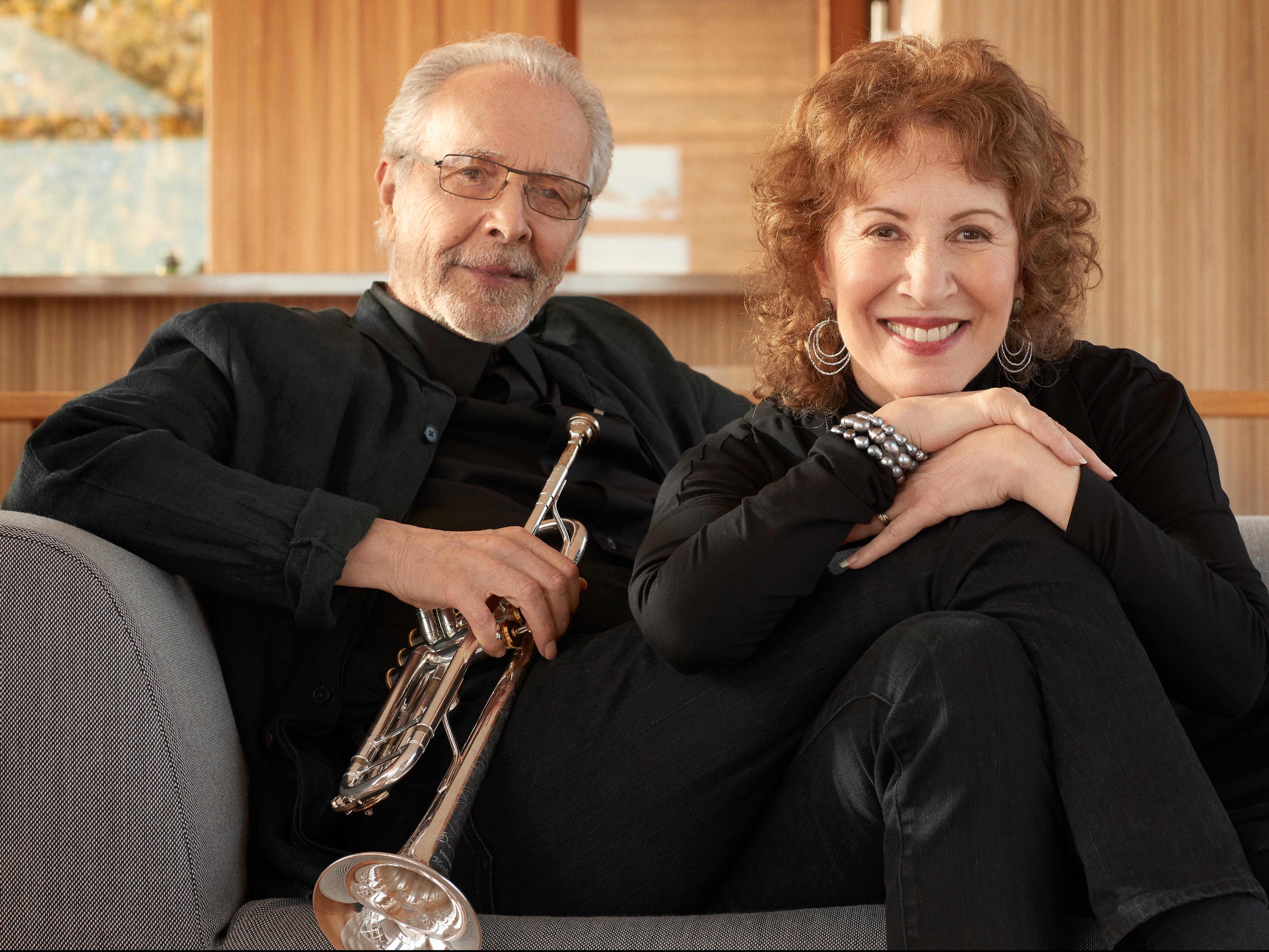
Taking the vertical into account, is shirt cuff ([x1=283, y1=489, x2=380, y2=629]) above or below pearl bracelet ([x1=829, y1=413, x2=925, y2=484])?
below

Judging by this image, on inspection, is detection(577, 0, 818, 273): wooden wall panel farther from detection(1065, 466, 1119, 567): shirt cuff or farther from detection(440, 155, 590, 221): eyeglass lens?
detection(1065, 466, 1119, 567): shirt cuff

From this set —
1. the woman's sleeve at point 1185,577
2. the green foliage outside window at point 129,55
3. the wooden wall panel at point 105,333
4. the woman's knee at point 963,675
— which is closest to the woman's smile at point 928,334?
the woman's sleeve at point 1185,577

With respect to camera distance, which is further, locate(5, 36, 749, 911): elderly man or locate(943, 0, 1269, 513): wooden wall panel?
locate(943, 0, 1269, 513): wooden wall panel

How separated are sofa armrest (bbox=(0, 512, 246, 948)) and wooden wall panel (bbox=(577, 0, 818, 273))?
3598 millimetres

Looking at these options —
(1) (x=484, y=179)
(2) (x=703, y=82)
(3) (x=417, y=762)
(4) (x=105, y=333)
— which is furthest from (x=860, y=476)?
(2) (x=703, y=82)

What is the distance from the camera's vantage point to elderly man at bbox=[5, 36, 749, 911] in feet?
3.65

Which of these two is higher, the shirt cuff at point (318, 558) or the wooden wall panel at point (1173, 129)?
the wooden wall panel at point (1173, 129)

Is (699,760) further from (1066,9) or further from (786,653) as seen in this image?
(1066,9)

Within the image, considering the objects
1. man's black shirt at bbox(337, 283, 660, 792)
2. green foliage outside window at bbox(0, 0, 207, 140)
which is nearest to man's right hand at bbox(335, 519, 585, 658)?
man's black shirt at bbox(337, 283, 660, 792)

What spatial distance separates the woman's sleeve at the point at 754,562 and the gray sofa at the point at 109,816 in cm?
24

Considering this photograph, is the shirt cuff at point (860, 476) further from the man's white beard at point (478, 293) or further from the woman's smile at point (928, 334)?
the man's white beard at point (478, 293)

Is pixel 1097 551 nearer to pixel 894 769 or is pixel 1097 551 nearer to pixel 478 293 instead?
pixel 894 769

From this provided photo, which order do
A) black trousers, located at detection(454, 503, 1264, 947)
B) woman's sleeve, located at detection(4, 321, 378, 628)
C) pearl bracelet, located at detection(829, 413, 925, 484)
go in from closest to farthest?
black trousers, located at detection(454, 503, 1264, 947), pearl bracelet, located at detection(829, 413, 925, 484), woman's sleeve, located at detection(4, 321, 378, 628)

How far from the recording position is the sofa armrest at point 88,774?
920mm
